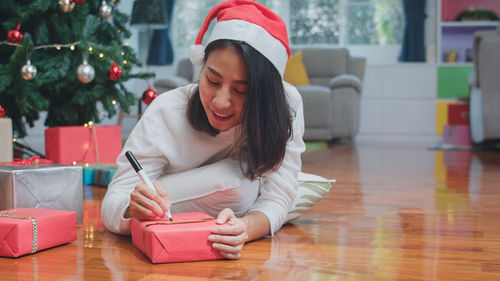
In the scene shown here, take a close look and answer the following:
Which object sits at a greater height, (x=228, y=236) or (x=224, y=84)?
(x=224, y=84)

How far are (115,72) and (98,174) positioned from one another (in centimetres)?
48

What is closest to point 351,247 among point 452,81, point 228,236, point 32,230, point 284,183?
point 284,183

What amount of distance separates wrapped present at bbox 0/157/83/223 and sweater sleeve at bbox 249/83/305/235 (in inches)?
19.3

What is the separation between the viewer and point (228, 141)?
4.27 feet

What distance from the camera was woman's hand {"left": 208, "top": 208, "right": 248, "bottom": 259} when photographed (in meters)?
1.07

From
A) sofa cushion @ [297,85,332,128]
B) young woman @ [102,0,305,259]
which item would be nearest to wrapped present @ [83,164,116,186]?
young woman @ [102,0,305,259]

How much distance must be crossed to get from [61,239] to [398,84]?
5000 millimetres

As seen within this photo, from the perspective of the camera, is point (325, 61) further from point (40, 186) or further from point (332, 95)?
point (40, 186)

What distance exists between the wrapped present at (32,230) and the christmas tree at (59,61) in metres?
1.18

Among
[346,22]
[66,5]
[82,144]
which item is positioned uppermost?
[346,22]

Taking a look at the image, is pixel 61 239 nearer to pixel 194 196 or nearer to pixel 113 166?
pixel 194 196

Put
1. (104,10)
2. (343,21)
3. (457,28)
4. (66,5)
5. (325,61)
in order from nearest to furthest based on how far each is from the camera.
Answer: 1. (66,5)
2. (104,10)
3. (325,61)
4. (457,28)
5. (343,21)

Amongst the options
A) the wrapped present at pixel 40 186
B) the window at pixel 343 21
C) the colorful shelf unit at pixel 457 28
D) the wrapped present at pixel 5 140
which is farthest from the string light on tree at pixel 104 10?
the colorful shelf unit at pixel 457 28

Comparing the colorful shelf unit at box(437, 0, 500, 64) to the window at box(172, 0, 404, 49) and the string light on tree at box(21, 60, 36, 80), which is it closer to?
the window at box(172, 0, 404, 49)
